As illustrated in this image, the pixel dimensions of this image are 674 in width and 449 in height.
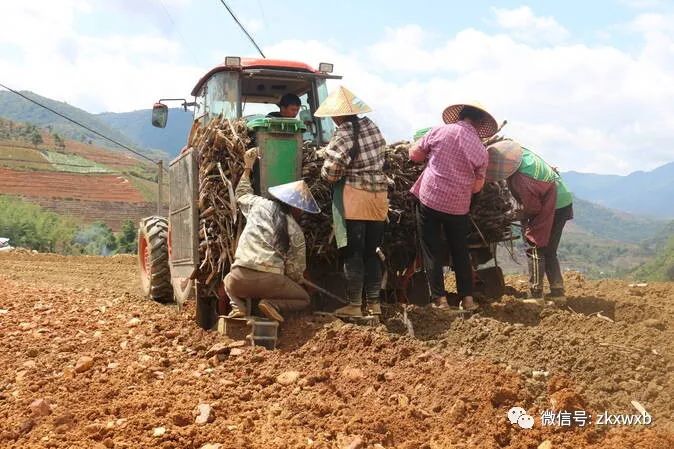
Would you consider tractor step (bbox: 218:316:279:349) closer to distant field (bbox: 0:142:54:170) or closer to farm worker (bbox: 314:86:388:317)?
farm worker (bbox: 314:86:388:317)

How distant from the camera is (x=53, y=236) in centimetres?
2936

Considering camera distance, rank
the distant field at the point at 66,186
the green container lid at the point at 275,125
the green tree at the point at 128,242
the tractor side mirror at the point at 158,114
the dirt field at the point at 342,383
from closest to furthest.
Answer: the dirt field at the point at 342,383
the green container lid at the point at 275,125
the tractor side mirror at the point at 158,114
the green tree at the point at 128,242
the distant field at the point at 66,186

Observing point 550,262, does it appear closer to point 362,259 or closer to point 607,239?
point 362,259

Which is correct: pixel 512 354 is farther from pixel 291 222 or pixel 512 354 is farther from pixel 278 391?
pixel 291 222

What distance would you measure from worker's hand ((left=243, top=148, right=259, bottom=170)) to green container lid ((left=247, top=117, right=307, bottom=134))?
0.76ft

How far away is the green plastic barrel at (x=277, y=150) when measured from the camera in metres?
5.12

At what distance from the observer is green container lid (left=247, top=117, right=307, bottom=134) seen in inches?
201

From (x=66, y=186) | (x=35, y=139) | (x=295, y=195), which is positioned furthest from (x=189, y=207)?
(x=35, y=139)

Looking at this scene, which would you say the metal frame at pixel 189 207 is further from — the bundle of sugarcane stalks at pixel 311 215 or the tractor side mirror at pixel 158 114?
the tractor side mirror at pixel 158 114

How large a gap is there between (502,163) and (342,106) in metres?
1.68

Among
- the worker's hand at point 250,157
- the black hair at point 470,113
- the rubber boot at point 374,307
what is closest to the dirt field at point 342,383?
the rubber boot at point 374,307

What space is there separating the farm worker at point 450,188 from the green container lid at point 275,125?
3.32 feet

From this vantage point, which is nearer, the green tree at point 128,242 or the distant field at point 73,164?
the green tree at point 128,242

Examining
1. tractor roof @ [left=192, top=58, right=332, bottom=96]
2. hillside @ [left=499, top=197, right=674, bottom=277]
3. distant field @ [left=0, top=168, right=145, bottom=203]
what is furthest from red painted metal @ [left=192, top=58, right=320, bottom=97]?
hillside @ [left=499, top=197, right=674, bottom=277]
